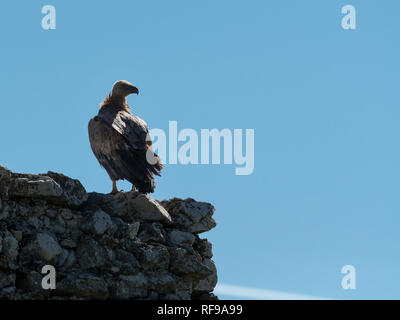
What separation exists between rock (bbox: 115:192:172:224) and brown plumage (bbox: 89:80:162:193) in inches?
22.2

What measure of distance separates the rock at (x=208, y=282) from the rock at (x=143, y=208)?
1.22 m

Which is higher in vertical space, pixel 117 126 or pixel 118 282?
pixel 117 126

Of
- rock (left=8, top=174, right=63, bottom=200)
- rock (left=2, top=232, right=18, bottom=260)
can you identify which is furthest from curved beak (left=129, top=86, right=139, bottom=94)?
rock (left=2, top=232, right=18, bottom=260)

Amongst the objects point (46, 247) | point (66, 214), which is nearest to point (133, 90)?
point (66, 214)

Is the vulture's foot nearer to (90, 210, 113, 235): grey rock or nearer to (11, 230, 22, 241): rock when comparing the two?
(90, 210, 113, 235): grey rock

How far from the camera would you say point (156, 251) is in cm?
1328

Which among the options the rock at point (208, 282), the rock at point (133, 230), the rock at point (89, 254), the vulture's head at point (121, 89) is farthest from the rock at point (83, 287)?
the vulture's head at point (121, 89)

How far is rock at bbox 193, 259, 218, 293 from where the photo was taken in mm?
14219

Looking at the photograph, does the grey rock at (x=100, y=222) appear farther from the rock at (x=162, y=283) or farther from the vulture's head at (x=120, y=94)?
the vulture's head at (x=120, y=94)

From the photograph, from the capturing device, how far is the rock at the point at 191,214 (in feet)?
48.3
